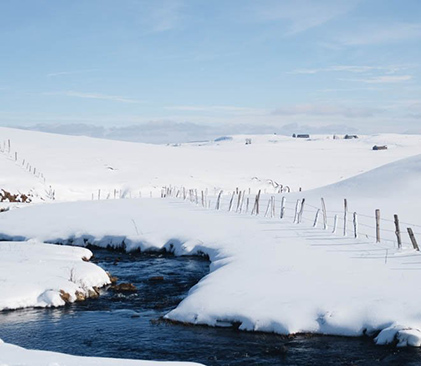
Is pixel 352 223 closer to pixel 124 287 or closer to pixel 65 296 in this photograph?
pixel 124 287

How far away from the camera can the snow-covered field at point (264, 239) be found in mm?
14688

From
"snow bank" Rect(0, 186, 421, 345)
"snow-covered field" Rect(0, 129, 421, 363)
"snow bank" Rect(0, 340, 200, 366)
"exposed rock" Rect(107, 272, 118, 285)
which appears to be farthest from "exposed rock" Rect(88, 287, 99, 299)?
"snow bank" Rect(0, 340, 200, 366)

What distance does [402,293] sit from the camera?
15.4 metres

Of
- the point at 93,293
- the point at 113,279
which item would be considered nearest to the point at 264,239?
the point at 113,279

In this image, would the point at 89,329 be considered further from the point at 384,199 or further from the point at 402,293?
the point at 384,199

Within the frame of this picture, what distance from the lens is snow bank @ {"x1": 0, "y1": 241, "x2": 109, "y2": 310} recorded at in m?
17.4

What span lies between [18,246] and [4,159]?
4251 centimetres

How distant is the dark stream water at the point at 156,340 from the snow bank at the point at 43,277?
585 mm

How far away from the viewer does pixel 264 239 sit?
24.9m

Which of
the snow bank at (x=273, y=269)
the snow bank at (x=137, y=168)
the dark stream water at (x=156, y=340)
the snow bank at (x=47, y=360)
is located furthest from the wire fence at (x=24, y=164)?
the snow bank at (x=47, y=360)

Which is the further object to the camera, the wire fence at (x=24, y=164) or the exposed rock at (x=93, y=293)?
the wire fence at (x=24, y=164)

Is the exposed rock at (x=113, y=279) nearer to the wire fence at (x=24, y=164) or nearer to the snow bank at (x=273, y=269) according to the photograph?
the snow bank at (x=273, y=269)

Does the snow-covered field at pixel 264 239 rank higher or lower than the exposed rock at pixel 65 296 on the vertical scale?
higher

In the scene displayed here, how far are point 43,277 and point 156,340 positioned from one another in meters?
6.49
